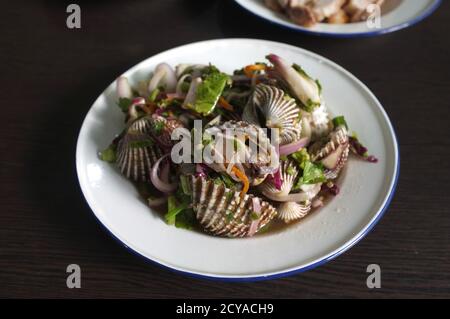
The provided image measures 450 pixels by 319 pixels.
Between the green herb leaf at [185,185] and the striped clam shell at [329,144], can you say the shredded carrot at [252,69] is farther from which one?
the green herb leaf at [185,185]

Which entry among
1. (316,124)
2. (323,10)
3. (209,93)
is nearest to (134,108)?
(209,93)

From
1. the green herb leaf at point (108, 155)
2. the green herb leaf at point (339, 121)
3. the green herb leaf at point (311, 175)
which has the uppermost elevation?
the green herb leaf at point (339, 121)

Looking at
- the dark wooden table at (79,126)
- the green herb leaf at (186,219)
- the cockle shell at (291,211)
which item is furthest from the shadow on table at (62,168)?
the cockle shell at (291,211)

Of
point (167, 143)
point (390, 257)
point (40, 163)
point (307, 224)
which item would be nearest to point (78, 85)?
point (40, 163)

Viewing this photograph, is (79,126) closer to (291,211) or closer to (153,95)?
(153,95)

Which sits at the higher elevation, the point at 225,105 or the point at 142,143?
the point at 225,105

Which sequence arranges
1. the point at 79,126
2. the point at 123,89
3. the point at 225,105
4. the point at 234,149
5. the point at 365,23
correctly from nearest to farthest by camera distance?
the point at 234,149
the point at 225,105
the point at 123,89
the point at 79,126
the point at 365,23
